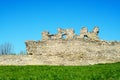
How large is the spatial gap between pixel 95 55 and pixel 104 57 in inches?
37.5

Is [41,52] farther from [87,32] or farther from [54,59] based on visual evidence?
[87,32]

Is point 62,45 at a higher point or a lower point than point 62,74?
higher

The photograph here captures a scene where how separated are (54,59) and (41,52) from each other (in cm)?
214

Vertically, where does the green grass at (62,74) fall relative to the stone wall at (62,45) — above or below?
below

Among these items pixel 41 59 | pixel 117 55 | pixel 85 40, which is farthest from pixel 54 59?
pixel 117 55

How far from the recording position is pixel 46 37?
39.2 metres

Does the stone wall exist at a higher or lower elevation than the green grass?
higher

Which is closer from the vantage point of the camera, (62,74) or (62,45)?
(62,74)

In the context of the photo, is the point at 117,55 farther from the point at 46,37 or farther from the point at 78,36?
the point at 46,37

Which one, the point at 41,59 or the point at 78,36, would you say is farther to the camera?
the point at 78,36

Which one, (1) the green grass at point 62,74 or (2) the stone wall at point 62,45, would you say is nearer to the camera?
(1) the green grass at point 62,74

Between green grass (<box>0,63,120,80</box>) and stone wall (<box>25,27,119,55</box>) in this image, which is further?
stone wall (<box>25,27,119,55</box>)

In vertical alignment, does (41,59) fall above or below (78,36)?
below

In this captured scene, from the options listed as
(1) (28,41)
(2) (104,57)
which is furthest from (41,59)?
(2) (104,57)
